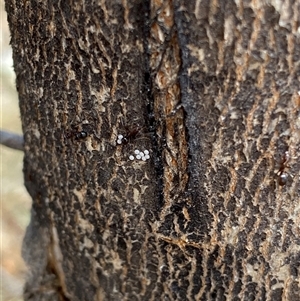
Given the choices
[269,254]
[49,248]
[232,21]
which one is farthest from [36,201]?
[232,21]

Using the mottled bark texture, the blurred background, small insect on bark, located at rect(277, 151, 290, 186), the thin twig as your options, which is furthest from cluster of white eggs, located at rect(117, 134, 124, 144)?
the blurred background

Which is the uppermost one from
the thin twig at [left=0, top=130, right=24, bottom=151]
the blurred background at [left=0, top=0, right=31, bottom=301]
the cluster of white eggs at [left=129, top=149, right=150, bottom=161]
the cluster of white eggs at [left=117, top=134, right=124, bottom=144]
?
the cluster of white eggs at [left=117, top=134, right=124, bottom=144]

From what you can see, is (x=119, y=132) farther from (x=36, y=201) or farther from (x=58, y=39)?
(x=36, y=201)

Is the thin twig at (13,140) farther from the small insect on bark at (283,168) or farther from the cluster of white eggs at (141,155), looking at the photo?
the small insect on bark at (283,168)

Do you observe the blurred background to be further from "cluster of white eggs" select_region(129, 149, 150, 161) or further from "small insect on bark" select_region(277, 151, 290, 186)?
"small insect on bark" select_region(277, 151, 290, 186)

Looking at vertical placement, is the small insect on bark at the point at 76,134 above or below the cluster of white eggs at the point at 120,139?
below

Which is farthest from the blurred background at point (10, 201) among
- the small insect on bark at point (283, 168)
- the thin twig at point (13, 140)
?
the small insect on bark at point (283, 168)

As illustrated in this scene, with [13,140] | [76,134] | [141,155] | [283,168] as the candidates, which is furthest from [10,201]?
[283,168]
